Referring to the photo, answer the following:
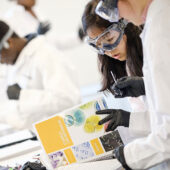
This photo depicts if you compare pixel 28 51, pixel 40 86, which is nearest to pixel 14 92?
pixel 40 86

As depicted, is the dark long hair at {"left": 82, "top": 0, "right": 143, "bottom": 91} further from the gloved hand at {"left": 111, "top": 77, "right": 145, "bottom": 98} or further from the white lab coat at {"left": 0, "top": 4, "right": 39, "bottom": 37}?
the white lab coat at {"left": 0, "top": 4, "right": 39, "bottom": 37}

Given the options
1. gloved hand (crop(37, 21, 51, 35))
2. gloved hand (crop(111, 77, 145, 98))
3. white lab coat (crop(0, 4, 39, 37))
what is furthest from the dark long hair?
white lab coat (crop(0, 4, 39, 37))

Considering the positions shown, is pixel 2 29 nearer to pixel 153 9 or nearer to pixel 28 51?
pixel 28 51

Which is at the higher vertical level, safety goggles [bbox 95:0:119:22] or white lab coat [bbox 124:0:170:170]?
safety goggles [bbox 95:0:119:22]

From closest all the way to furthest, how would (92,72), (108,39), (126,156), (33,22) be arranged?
(126,156) → (108,39) → (33,22) → (92,72)

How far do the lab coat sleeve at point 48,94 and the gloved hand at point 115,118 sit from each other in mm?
993

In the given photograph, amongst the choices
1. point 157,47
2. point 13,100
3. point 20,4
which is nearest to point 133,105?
point 157,47

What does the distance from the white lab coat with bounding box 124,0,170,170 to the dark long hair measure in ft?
1.61

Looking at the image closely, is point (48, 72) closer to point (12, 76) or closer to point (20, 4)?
point (12, 76)

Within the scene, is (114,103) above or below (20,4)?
below

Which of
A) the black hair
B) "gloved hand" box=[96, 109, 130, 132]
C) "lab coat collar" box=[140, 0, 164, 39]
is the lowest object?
"gloved hand" box=[96, 109, 130, 132]

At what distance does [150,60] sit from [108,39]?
1.66ft

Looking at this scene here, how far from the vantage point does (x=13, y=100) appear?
91.0 inches

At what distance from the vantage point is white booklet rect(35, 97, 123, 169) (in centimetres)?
124
